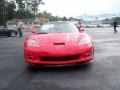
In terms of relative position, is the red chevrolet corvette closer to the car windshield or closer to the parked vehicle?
the car windshield

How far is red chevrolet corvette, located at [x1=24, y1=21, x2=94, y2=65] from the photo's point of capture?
20.5ft

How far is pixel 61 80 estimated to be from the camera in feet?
17.8

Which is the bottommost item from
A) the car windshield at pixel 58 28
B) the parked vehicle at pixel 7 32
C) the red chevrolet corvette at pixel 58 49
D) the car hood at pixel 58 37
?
the parked vehicle at pixel 7 32

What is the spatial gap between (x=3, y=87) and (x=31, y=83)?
1.76 feet

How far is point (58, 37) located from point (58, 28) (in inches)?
40.5

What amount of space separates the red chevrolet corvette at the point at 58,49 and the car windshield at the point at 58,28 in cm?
60

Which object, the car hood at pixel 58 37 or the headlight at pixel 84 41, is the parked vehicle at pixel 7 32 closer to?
the car hood at pixel 58 37

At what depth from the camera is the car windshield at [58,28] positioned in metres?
7.54

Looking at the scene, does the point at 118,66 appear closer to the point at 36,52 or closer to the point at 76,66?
the point at 76,66

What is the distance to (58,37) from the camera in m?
6.75

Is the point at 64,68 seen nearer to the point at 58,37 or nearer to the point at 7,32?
the point at 58,37

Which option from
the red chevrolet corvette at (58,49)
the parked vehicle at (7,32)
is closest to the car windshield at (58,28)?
the red chevrolet corvette at (58,49)

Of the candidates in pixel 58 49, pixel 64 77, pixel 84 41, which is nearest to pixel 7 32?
pixel 84 41

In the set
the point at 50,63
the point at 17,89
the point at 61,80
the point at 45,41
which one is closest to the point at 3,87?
the point at 17,89
